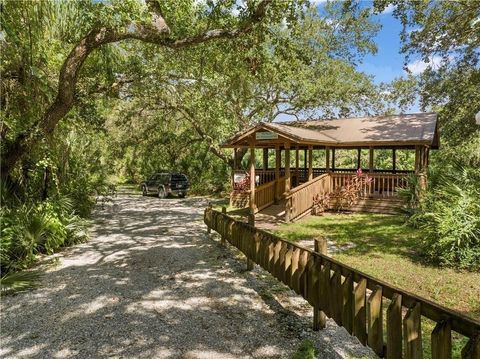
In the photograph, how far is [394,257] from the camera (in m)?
7.67

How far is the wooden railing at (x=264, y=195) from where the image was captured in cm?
1447

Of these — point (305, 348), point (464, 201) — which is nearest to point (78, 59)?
point (305, 348)

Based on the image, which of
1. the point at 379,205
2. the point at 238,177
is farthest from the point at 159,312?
the point at 238,177

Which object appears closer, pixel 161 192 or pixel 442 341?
pixel 442 341

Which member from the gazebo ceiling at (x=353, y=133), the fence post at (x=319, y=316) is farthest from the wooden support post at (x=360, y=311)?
the gazebo ceiling at (x=353, y=133)

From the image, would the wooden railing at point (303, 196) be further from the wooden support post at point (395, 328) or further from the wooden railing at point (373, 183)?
the wooden support post at point (395, 328)

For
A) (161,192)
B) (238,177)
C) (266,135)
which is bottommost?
(161,192)

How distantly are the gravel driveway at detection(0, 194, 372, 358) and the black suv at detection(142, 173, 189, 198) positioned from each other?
41.5ft

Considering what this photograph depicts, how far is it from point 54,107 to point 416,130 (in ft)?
45.7

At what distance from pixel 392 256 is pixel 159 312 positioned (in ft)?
18.0

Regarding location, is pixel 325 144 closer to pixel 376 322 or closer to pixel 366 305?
pixel 366 305

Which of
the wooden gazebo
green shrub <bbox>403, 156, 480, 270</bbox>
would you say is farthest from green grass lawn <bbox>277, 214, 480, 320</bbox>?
the wooden gazebo

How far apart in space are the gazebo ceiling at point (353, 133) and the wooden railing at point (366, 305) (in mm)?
7018

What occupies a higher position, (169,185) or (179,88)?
(179,88)
